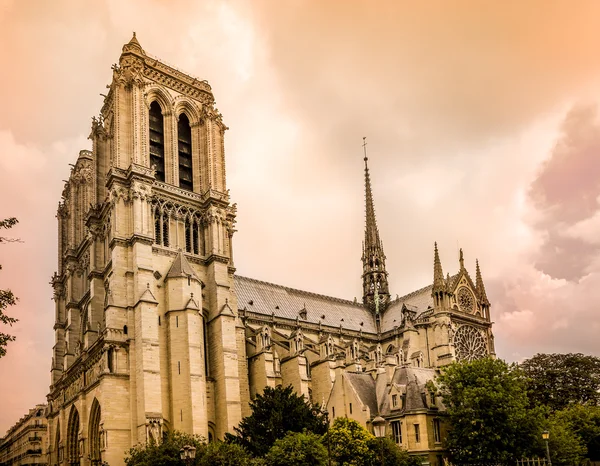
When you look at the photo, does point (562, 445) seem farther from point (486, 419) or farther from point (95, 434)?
point (95, 434)

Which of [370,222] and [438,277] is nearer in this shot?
[438,277]

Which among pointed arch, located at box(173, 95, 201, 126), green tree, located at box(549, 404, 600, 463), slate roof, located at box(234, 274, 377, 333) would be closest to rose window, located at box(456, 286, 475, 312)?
slate roof, located at box(234, 274, 377, 333)

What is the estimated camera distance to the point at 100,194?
68.2 meters

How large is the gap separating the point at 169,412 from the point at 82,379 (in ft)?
38.6

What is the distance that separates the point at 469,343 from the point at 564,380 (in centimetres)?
1228

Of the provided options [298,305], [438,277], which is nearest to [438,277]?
[438,277]

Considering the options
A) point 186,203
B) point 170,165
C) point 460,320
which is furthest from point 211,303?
point 460,320

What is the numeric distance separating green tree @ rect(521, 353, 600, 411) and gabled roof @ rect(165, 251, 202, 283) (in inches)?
1732

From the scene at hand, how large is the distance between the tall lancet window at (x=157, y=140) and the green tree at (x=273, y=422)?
97.0 ft

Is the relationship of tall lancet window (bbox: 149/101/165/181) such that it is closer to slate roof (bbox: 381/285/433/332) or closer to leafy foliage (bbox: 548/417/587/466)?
slate roof (bbox: 381/285/433/332)

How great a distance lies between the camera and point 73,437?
211 feet

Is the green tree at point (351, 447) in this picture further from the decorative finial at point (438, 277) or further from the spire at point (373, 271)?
the spire at point (373, 271)

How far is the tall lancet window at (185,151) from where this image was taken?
69562mm

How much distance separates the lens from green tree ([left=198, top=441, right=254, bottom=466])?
4159 centimetres
